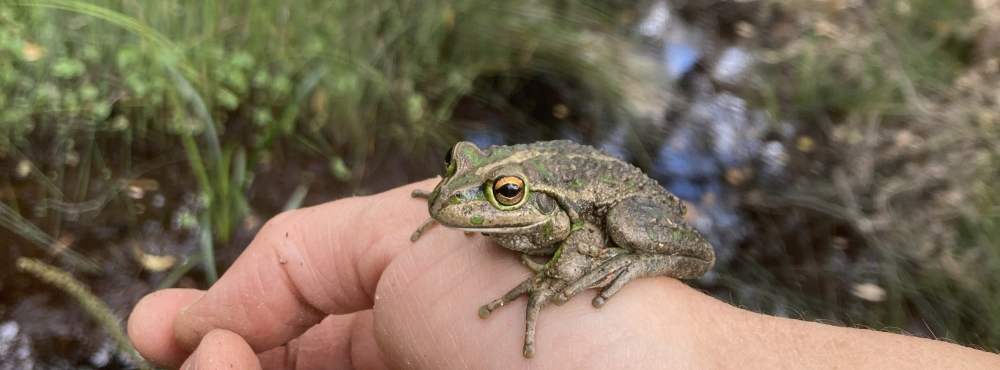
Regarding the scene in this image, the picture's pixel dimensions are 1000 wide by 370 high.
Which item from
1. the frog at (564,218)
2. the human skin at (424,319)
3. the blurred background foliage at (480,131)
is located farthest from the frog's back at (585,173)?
Answer: the blurred background foliage at (480,131)

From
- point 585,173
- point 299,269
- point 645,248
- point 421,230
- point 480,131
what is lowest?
point 480,131

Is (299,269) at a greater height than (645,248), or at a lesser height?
lesser

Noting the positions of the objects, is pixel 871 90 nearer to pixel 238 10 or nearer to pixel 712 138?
pixel 712 138

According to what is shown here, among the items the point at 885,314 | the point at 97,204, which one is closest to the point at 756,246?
the point at 885,314

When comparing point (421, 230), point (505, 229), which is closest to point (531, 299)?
point (505, 229)

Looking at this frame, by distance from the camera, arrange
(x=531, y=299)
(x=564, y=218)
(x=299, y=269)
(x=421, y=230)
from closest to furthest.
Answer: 1. (x=531, y=299)
2. (x=564, y=218)
3. (x=421, y=230)
4. (x=299, y=269)

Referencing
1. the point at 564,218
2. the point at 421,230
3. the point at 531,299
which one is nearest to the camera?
the point at 531,299

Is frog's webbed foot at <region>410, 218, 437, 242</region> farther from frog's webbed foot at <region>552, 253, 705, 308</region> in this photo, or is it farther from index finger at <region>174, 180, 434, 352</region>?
frog's webbed foot at <region>552, 253, 705, 308</region>

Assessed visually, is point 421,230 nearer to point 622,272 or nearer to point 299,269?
point 299,269
